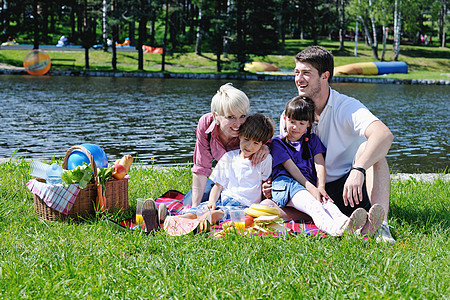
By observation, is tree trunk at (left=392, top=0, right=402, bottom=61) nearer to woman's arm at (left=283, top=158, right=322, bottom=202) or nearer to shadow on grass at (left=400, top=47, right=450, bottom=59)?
shadow on grass at (left=400, top=47, right=450, bottom=59)

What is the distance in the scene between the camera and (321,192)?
444 centimetres

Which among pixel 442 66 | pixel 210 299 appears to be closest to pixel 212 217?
pixel 210 299

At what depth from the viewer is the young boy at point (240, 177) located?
14.9 ft

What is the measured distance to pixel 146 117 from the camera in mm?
15812

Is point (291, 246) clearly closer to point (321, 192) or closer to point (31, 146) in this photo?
point (321, 192)

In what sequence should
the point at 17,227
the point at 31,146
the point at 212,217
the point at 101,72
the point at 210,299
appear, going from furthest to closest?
the point at 101,72 < the point at 31,146 < the point at 212,217 < the point at 17,227 < the point at 210,299

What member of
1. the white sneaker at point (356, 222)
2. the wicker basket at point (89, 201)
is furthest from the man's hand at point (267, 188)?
the wicker basket at point (89, 201)

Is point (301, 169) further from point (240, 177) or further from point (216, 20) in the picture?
point (216, 20)

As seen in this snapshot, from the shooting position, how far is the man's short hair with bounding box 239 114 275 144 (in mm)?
4430

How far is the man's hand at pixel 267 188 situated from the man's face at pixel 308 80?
0.83 metres

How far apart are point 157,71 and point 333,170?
3044 centimetres

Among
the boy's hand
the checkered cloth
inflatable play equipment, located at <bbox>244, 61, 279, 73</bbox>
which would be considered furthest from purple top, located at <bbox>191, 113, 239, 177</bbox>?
inflatable play equipment, located at <bbox>244, 61, 279, 73</bbox>

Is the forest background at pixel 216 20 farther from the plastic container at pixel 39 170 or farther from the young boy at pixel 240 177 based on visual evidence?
the young boy at pixel 240 177

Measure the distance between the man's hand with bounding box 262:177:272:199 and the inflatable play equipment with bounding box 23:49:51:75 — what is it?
30.5 metres
